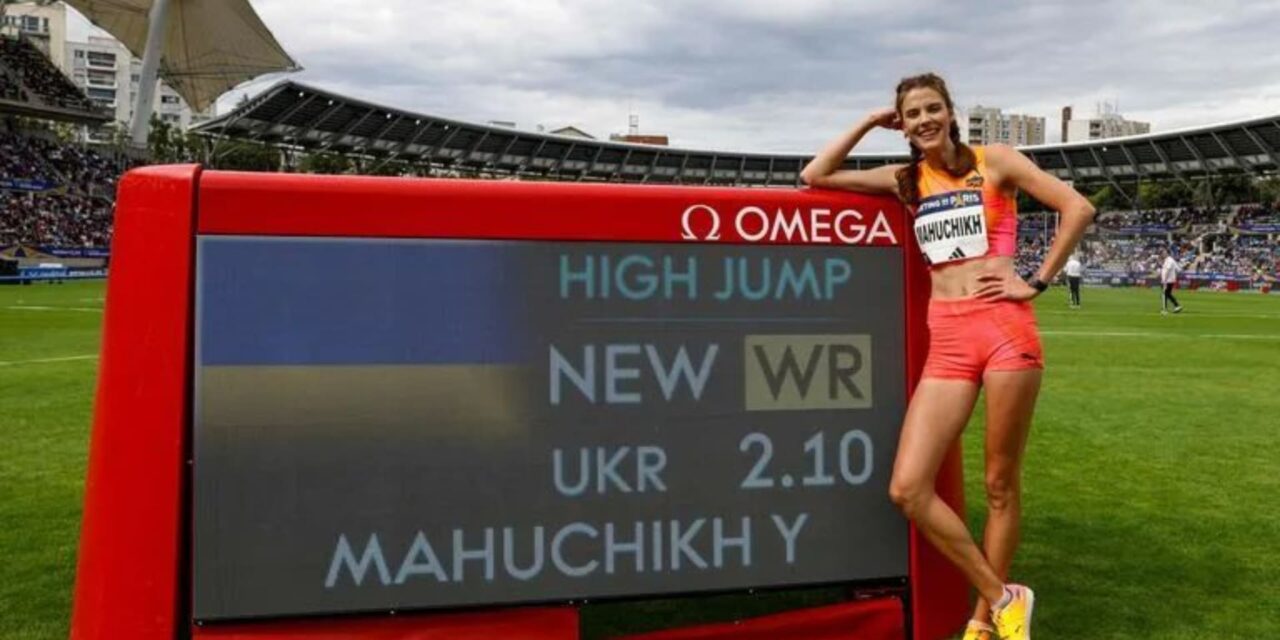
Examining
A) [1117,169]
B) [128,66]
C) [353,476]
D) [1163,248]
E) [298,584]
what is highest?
[128,66]

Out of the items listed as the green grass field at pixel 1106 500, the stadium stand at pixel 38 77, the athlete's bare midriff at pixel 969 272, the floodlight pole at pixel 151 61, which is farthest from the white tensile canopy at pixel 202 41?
the athlete's bare midriff at pixel 969 272

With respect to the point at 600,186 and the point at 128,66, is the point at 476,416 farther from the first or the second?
the point at 128,66

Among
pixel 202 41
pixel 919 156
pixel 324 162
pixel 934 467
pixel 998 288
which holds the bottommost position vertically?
pixel 934 467

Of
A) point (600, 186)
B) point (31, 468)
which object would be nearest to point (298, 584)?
point (600, 186)

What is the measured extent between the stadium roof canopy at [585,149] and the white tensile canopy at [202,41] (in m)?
2.12

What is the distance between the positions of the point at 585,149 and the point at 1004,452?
72.6m

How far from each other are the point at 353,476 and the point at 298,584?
32 centimetres

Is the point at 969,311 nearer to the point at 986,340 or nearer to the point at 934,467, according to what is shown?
the point at 986,340

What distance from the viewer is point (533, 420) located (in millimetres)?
2832

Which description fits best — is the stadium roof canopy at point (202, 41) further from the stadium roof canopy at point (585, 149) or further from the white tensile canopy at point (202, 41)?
the stadium roof canopy at point (585, 149)

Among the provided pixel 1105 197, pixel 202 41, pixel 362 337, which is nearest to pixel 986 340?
pixel 362 337

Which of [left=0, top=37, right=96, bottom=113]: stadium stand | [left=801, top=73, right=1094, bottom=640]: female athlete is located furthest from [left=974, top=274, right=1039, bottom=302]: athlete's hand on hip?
[left=0, top=37, right=96, bottom=113]: stadium stand

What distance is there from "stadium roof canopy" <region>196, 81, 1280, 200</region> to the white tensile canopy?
2120 mm

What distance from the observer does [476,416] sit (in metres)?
2.80
